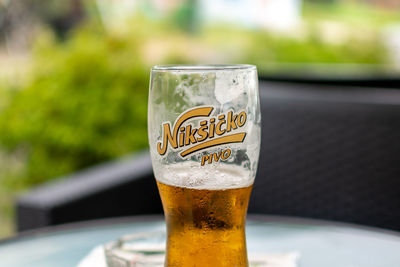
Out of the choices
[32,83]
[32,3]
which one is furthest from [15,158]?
[32,3]

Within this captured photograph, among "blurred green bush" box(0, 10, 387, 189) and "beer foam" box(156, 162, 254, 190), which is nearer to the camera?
"beer foam" box(156, 162, 254, 190)

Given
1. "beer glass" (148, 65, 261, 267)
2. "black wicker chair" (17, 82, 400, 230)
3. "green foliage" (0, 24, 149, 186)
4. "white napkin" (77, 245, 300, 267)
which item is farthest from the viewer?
"green foliage" (0, 24, 149, 186)

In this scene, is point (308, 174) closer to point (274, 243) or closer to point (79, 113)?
point (274, 243)

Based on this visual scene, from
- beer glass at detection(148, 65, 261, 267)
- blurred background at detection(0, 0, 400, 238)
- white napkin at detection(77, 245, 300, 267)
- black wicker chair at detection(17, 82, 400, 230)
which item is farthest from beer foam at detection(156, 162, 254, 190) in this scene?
blurred background at detection(0, 0, 400, 238)

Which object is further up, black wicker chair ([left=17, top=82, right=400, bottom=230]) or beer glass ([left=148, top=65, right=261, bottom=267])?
beer glass ([left=148, top=65, right=261, bottom=267])

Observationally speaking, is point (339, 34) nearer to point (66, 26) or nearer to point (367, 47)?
point (367, 47)

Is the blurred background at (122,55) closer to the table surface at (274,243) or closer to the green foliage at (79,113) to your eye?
the green foliage at (79,113)

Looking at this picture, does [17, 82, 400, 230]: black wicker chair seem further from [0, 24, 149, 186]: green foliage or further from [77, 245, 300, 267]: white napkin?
[0, 24, 149, 186]: green foliage
